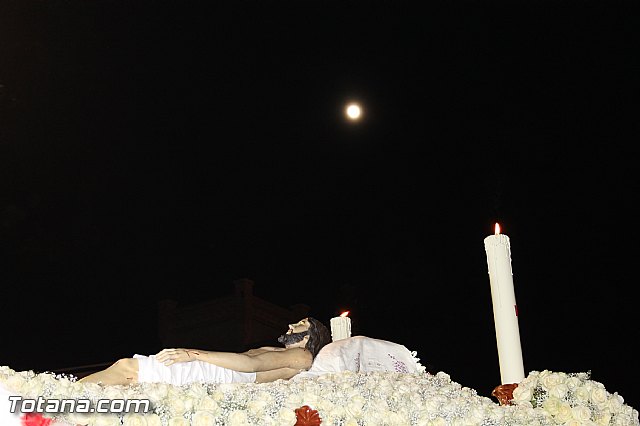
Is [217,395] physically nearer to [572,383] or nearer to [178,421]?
[178,421]

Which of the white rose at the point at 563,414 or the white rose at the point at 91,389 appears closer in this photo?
the white rose at the point at 91,389

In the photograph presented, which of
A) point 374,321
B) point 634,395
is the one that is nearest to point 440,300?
point 374,321

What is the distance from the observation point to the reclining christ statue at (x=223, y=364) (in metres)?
2.94

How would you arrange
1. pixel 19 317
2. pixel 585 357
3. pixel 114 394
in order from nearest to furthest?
pixel 114 394 → pixel 585 357 → pixel 19 317

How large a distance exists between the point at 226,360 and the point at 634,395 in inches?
380

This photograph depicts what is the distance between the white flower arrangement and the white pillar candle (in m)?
0.08

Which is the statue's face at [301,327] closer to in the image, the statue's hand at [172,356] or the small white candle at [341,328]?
the small white candle at [341,328]

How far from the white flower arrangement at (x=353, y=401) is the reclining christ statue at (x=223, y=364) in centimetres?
50

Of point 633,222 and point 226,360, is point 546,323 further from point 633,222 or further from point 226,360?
point 226,360

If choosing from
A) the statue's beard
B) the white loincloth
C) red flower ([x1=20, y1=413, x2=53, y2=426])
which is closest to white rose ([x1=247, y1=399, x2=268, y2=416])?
red flower ([x1=20, y1=413, x2=53, y2=426])

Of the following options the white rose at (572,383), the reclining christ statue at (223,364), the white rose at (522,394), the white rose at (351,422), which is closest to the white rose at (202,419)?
the white rose at (351,422)

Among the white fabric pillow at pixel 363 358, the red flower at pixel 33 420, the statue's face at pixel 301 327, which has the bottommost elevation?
the red flower at pixel 33 420

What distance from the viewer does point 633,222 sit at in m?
11.2

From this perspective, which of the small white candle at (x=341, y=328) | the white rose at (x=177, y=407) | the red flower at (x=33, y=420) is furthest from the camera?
the small white candle at (x=341, y=328)
